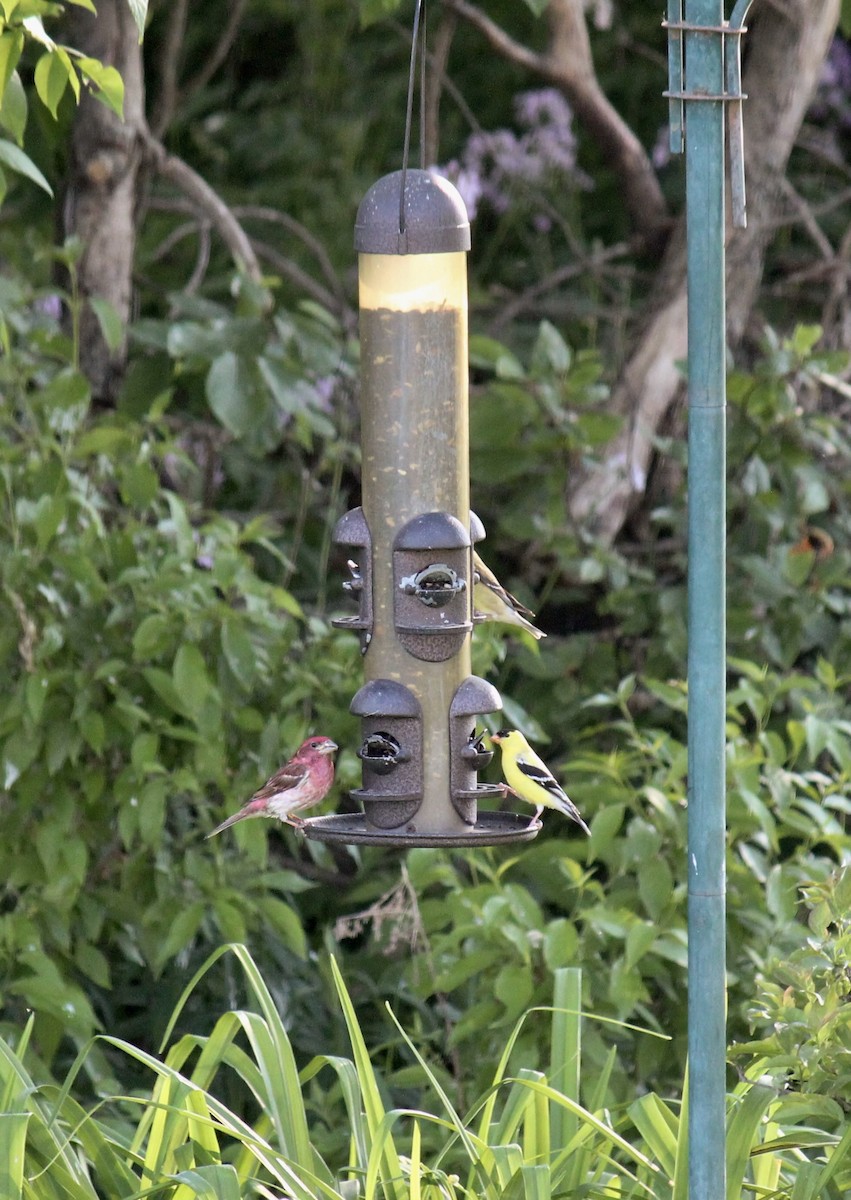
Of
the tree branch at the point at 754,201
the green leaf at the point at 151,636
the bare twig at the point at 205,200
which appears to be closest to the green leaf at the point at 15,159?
the green leaf at the point at 151,636

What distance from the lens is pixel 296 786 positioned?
2.92 meters

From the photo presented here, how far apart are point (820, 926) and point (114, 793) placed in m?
1.70

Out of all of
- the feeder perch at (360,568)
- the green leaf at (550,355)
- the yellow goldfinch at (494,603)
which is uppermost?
the green leaf at (550,355)

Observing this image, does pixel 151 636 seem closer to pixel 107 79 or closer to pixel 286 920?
pixel 286 920

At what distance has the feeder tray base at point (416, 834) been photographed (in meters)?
2.29

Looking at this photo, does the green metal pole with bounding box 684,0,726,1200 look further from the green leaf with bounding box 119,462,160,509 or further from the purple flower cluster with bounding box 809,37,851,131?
the purple flower cluster with bounding box 809,37,851,131

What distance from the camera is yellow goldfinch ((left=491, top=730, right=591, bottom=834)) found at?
264 centimetres

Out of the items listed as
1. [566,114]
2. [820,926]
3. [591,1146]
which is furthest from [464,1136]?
[566,114]

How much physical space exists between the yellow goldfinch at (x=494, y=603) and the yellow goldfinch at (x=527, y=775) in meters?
0.20

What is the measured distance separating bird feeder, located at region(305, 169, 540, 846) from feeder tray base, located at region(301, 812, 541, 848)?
1 cm

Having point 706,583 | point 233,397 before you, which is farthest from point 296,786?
point 233,397

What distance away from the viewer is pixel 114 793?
359 cm

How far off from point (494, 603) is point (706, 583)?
3.24 feet

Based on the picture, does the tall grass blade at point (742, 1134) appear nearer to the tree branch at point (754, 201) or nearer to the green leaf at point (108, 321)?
the green leaf at point (108, 321)
